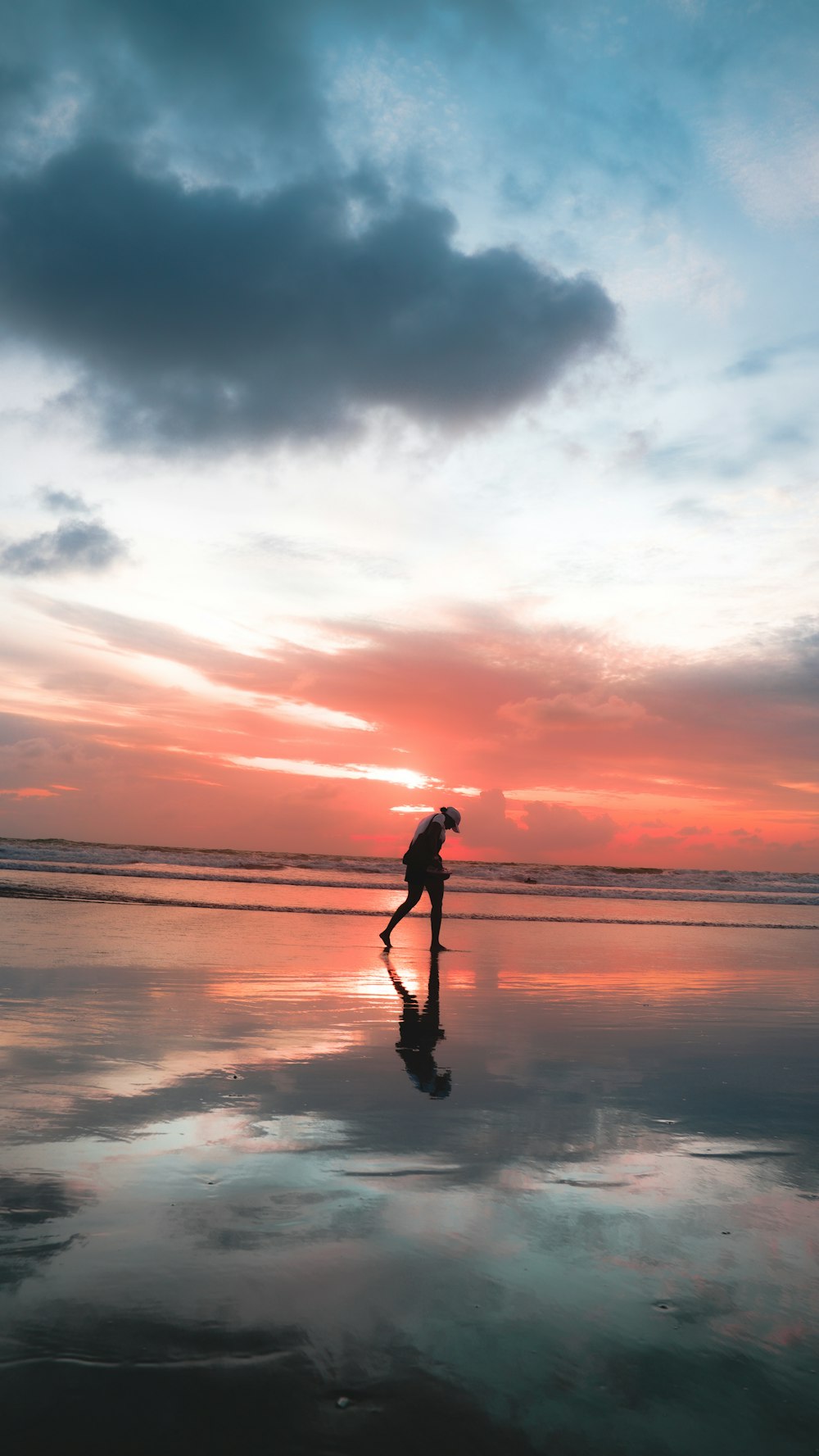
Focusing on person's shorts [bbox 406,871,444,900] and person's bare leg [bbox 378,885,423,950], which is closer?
person's bare leg [bbox 378,885,423,950]

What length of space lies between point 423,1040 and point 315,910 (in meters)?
12.8

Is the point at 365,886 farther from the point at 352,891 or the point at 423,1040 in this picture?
the point at 423,1040

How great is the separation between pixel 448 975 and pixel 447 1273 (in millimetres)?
8121

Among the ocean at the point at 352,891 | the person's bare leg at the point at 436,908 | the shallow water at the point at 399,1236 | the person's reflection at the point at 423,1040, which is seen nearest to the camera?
the shallow water at the point at 399,1236

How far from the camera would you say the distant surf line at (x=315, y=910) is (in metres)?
18.4

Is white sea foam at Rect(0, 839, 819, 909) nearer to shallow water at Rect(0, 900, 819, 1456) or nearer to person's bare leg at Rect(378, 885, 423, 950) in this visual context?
person's bare leg at Rect(378, 885, 423, 950)

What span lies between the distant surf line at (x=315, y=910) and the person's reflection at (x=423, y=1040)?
9.30 m

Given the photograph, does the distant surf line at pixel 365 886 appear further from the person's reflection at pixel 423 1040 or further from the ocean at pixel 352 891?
the person's reflection at pixel 423 1040

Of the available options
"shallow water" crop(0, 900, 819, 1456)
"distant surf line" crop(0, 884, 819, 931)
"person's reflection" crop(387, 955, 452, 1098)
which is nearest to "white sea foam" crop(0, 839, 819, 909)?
"distant surf line" crop(0, 884, 819, 931)

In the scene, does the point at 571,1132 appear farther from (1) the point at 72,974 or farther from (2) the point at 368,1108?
(1) the point at 72,974

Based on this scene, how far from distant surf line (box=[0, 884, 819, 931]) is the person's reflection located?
930cm

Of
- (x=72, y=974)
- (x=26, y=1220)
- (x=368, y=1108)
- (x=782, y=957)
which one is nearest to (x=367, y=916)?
(x=782, y=957)

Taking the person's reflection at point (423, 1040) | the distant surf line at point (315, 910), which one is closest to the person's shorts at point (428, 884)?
the person's reflection at point (423, 1040)

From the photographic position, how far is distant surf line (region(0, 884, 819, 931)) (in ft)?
60.2
